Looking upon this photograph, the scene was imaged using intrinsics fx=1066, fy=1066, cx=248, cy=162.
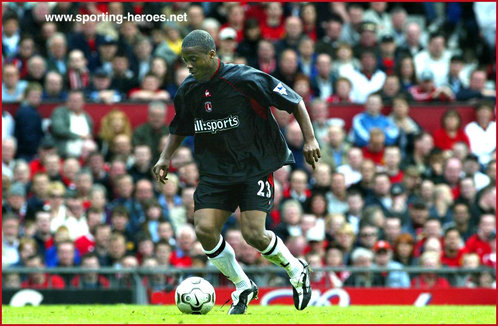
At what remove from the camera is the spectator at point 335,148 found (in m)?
16.6

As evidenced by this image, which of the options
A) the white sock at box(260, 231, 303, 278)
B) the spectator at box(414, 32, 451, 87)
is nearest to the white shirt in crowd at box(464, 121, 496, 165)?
the spectator at box(414, 32, 451, 87)

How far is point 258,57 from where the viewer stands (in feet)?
57.8

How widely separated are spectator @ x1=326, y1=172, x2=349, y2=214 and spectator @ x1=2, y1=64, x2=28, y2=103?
5.06 metres

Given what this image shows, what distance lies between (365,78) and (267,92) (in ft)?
29.1

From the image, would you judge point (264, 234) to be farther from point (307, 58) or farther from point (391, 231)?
point (307, 58)

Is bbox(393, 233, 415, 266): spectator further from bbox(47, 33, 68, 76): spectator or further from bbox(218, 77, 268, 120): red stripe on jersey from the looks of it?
bbox(47, 33, 68, 76): spectator

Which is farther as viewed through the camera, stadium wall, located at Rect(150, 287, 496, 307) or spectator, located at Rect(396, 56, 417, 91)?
spectator, located at Rect(396, 56, 417, 91)

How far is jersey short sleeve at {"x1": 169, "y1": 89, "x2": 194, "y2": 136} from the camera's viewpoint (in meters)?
9.67

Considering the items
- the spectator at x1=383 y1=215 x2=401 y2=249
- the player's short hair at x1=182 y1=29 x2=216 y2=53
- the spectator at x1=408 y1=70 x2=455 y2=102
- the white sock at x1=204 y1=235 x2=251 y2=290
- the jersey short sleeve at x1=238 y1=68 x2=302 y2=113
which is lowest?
the spectator at x1=383 y1=215 x2=401 y2=249

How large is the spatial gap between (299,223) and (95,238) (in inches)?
115

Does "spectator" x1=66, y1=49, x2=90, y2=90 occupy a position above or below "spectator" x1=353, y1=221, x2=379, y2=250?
above

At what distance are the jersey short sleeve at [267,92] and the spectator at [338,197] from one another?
6694 mm

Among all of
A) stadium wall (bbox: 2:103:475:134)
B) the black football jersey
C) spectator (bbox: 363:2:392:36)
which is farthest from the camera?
spectator (bbox: 363:2:392:36)

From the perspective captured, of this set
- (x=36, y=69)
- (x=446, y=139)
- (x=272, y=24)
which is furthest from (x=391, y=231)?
(x=36, y=69)
